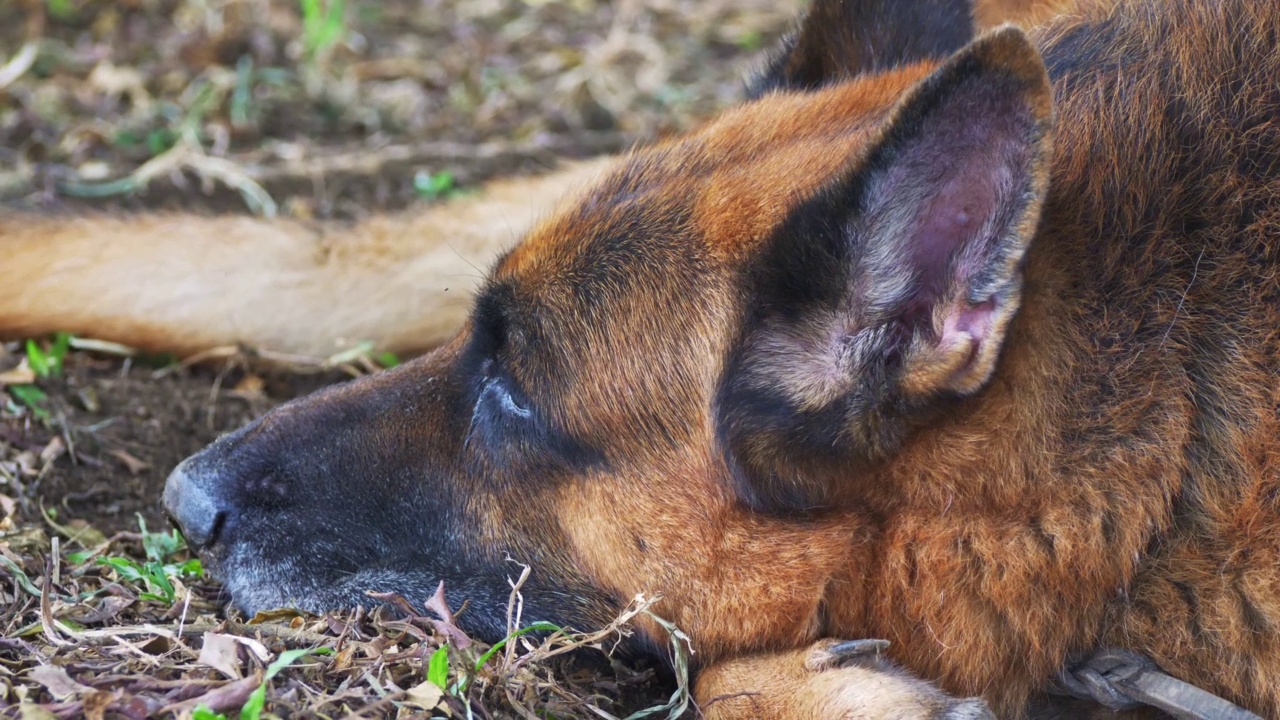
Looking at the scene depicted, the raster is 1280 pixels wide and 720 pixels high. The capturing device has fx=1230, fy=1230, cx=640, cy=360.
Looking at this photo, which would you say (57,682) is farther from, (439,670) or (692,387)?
(692,387)

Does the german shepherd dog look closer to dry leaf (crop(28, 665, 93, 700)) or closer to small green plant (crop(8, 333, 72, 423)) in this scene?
dry leaf (crop(28, 665, 93, 700))

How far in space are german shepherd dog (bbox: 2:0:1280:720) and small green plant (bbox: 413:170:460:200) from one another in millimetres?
2432

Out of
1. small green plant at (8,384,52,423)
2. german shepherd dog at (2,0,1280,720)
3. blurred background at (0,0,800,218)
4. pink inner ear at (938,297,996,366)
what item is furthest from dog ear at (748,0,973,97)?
small green plant at (8,384,52,423)

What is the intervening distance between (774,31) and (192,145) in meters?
3.70

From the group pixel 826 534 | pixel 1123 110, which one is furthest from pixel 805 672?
pixel 1123 110

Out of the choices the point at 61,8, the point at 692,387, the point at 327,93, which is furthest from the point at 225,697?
the point at 61,8

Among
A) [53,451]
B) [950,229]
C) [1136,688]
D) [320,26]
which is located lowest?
[53,451]

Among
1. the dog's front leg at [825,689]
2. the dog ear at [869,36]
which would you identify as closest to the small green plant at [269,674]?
the dog's front leg at [825,689]

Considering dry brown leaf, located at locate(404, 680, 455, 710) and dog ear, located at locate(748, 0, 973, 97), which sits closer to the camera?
dry brown leaf, located at locate(404, 680, 455, 710)

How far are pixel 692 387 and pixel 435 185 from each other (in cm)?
295

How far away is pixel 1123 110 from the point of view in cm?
271

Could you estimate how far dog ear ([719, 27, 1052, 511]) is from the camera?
2.24m

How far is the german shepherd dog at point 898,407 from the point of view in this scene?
2488 mm

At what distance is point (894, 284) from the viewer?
2455 mm
